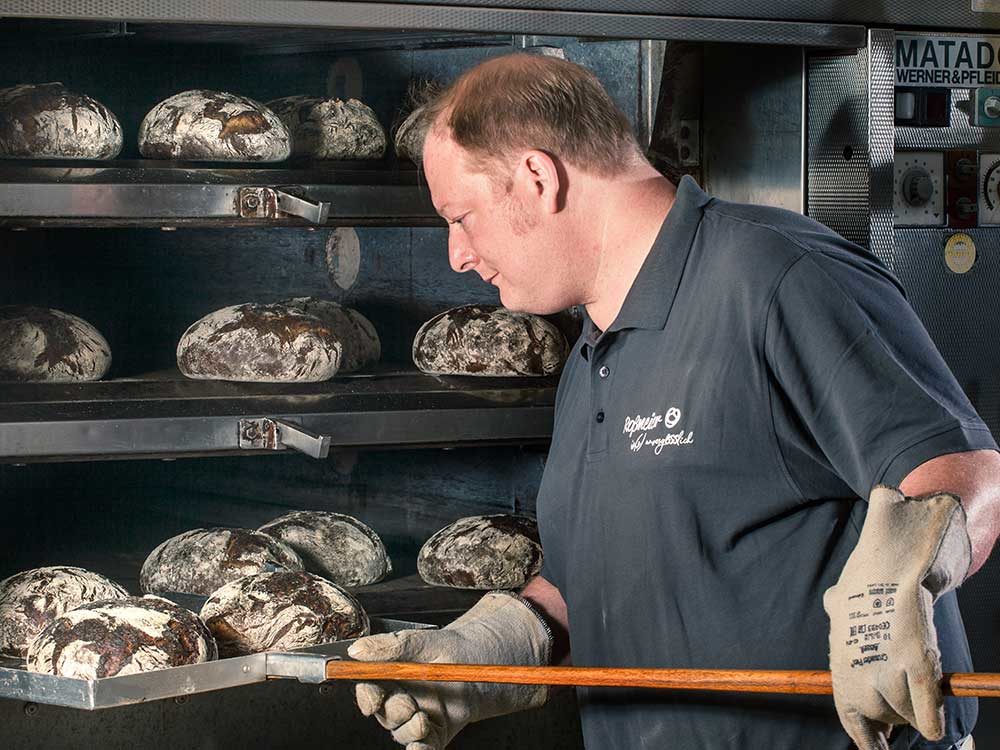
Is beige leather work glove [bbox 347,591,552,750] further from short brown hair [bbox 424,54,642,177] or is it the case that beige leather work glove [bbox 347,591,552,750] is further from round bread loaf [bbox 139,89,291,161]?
round bread loaf [bbox 139,89,291,161]

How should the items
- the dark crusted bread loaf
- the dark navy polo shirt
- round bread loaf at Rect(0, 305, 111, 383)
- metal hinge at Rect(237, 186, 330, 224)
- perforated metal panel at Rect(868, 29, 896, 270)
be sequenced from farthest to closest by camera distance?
the dark crusted bread loaf, round bread loaf at Rect(0, 305, 111, 383), perforated metal panel at Rect(868, 29, 896, 270), metal hinge at Rect(237, 186, 330, 224), the dark navy polo shirt

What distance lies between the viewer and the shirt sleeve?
1301 mm

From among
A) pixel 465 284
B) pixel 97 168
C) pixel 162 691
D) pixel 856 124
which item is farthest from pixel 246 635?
pixel 856 124

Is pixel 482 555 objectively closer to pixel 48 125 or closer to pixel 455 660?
pixel 455 660

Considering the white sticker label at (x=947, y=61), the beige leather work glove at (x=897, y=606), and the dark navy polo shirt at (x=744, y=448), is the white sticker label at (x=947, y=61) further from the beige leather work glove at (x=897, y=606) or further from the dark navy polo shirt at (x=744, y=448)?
the beige leather work glove at (x=897, y=606)

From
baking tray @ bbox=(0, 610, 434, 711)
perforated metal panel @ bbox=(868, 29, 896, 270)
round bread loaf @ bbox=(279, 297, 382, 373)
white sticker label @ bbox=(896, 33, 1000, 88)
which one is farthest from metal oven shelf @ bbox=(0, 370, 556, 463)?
white sticker label @ bbox=(896, 33, 1000, 88)

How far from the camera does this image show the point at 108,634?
1.63 metres

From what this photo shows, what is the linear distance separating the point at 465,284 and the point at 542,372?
31cm

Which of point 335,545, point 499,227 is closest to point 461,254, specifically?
point 499,227

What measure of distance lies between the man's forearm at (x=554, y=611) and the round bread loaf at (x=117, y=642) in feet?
1.48

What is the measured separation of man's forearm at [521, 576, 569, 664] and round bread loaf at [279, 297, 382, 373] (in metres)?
0.65

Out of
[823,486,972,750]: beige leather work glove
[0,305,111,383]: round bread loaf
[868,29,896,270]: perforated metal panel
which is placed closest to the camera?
[823,486,972,750]: beige leather work glove

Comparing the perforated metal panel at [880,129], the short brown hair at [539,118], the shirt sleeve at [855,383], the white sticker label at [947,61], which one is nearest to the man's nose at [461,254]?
the short brown hair at [539,118]

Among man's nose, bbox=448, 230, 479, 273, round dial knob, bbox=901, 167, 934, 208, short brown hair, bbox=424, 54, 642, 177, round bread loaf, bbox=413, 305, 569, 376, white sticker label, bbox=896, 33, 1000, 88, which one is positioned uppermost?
white sticker label, bbox=896, 33, 1000, 88
